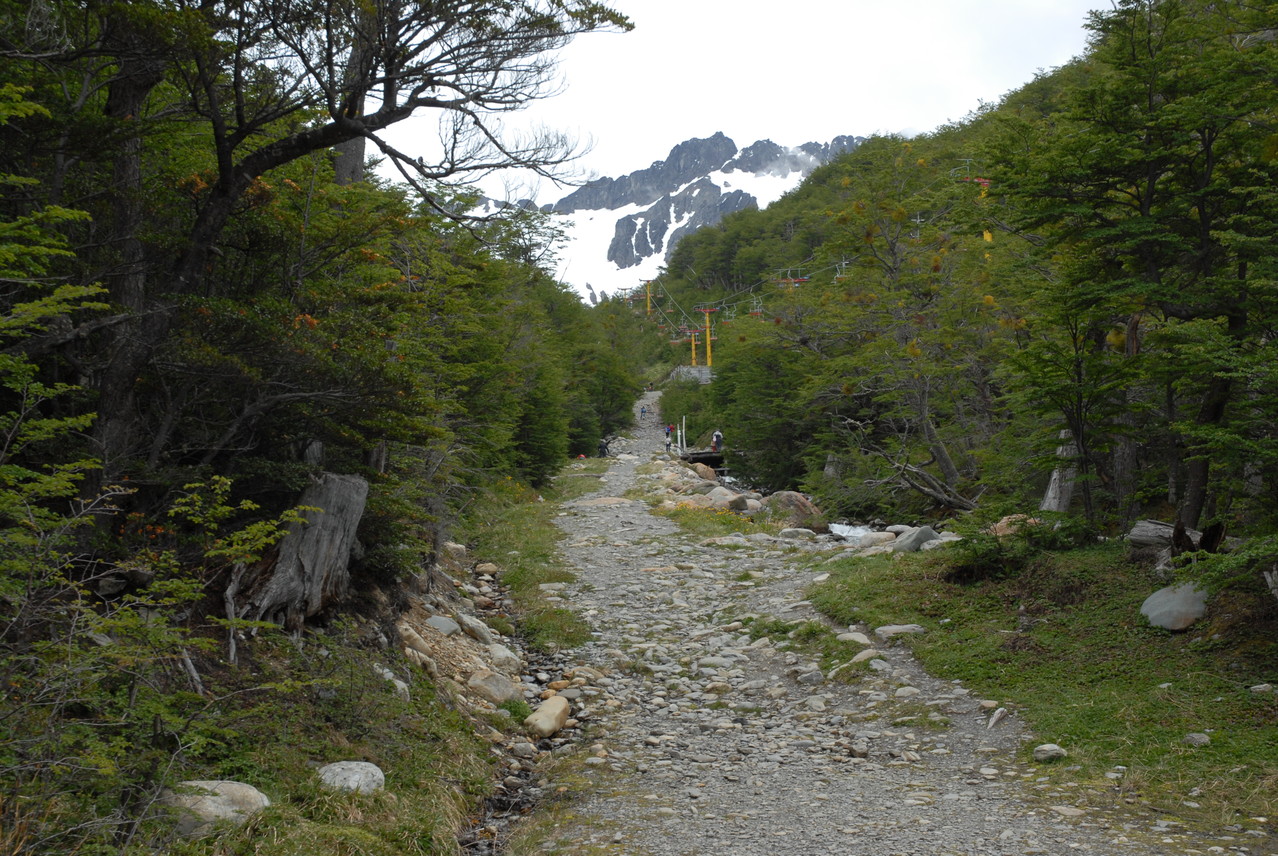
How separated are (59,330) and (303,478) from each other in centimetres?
182

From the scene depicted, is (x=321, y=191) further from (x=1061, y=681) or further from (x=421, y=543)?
(x=1061, y=681)

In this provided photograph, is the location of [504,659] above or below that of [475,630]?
below

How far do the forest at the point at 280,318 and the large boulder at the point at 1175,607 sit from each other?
0.66 meters

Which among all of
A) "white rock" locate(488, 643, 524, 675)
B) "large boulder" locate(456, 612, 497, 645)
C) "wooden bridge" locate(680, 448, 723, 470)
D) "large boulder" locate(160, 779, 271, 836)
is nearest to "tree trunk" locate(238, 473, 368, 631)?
"large boulder" locate(160, 779, 271, 836)

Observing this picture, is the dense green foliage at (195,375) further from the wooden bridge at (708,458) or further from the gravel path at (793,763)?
the wooden bridge at (708,458)

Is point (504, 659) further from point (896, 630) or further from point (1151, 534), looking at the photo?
point (1151, 534)

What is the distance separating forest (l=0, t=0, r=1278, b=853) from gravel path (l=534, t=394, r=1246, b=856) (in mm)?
2002

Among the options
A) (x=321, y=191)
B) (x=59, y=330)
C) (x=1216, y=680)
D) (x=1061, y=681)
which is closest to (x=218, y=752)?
(x=59, y=330)

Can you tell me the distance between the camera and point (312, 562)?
5.98 meters

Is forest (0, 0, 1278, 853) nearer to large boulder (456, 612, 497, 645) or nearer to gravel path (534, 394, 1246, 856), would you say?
large boulder (456, 612, 497, 645)

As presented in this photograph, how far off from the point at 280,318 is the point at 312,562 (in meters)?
1.85

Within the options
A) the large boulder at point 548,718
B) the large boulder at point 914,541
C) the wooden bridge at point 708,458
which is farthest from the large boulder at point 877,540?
the wooden bridge at point 708,458

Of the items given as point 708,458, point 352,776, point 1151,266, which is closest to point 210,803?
point 352,776

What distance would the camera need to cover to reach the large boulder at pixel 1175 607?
636cm
